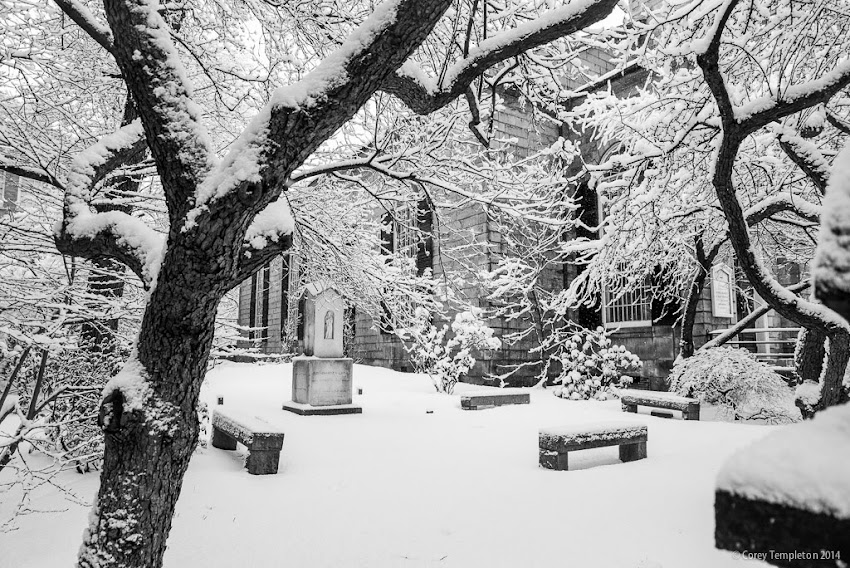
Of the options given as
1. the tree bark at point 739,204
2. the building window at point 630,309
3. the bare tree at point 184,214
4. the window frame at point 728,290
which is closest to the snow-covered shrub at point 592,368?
the building window at point 630,309

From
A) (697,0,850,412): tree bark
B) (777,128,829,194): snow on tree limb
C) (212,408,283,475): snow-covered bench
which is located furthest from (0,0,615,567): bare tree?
(777,128,829,194): snow on tree limb

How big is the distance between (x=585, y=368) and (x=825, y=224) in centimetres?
1281

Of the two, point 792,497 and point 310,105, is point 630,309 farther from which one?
point 792,497

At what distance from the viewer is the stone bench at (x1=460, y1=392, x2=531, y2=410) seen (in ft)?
35.1

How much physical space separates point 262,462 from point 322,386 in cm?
425

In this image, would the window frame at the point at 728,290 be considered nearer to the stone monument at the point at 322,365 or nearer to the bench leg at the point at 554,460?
the bench leg at the point at 554,460

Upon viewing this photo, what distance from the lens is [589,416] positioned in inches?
382

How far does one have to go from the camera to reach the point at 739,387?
9.73 m

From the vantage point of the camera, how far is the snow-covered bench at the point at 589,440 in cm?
594

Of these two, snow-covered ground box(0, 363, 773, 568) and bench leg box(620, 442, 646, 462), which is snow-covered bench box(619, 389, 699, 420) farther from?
bench leg box(620, 442, 646, 462)

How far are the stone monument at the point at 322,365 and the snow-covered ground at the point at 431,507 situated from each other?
1832mm

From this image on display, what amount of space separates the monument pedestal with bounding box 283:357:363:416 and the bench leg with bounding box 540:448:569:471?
15.9 feet

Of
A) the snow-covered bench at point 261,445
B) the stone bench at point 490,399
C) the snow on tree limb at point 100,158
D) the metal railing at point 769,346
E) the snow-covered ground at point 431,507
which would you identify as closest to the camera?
the snow on tree limb at point 100,158

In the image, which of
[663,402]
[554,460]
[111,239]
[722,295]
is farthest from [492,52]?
[722,295]
